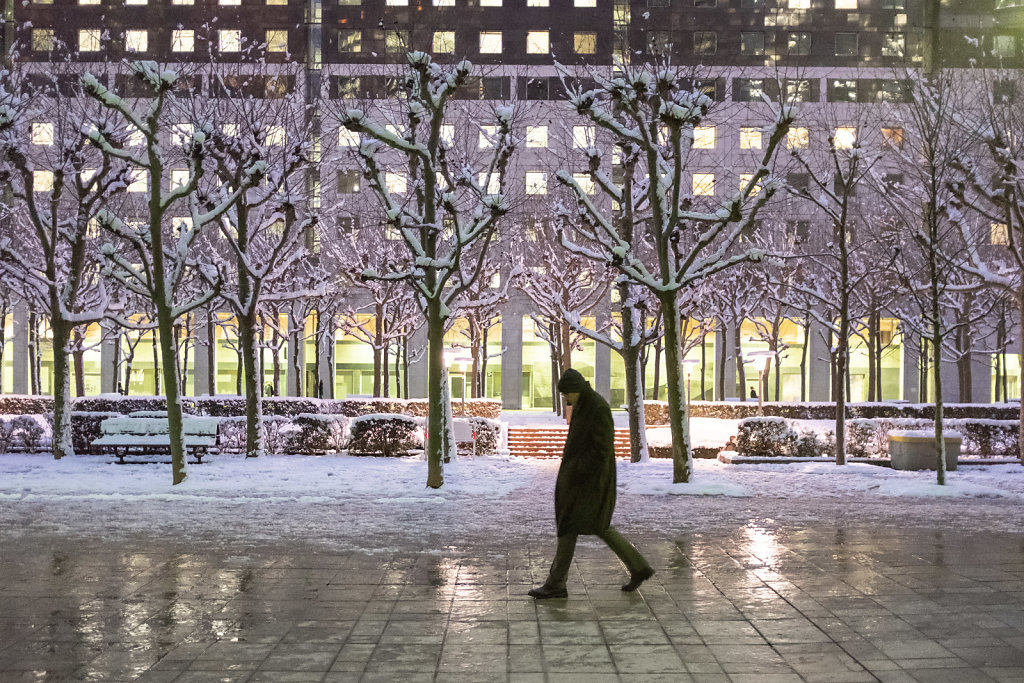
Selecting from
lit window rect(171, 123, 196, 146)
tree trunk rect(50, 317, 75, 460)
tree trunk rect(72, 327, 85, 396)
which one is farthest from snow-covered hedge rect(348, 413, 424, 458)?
tree trunk rect(72, 327, 85, 396)

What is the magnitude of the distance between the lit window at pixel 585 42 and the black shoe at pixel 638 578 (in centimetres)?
4919

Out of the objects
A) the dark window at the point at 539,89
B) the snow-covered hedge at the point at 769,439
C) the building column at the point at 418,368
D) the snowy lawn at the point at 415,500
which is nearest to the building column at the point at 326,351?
the building column at the point at 418,368

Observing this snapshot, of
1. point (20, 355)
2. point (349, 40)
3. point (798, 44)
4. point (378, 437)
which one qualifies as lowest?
point (378, 437)

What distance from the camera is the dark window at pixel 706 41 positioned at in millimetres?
53531

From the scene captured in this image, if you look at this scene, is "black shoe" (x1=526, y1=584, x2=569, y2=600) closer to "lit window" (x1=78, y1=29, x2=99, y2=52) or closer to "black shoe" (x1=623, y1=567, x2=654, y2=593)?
"black shoe" (x1=623, y1=567, x2=654, y2=593)

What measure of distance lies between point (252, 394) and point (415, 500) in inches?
297

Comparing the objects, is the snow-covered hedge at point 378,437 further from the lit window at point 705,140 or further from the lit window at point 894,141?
the lit window at point 705,140

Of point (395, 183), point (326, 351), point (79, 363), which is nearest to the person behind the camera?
point (79, 363)

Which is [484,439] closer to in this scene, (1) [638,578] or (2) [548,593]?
(1) [638,578]

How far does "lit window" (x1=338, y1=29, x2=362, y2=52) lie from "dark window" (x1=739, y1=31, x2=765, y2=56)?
63.0ft

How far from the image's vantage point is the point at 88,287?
1572 inches

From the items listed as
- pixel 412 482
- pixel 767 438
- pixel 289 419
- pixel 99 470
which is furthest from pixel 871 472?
pixel 99 470

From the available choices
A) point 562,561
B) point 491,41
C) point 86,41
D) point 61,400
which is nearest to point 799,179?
point 491,41

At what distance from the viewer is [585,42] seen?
54.5m
